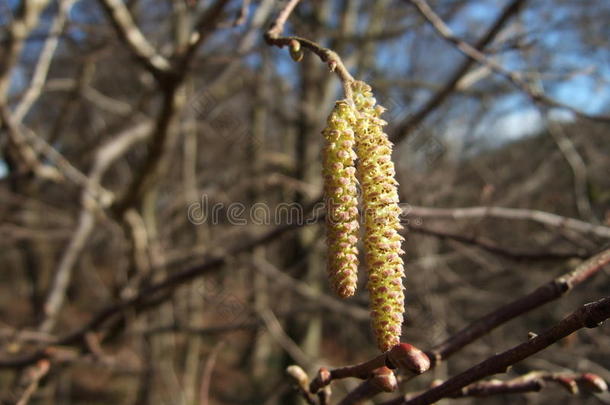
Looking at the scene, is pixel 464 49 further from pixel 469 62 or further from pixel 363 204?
pixel 363 204

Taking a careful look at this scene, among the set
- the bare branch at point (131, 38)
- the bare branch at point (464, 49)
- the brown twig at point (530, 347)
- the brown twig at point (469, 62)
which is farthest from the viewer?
the brown twig at point (469, 62)

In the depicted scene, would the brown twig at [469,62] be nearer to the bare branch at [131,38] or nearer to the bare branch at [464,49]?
the bare branch at [464,49]

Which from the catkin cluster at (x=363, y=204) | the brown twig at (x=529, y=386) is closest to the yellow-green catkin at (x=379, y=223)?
the catkin cluster at (x=363, y=204)

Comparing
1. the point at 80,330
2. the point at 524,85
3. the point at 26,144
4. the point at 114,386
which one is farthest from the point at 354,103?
the point at 114,386

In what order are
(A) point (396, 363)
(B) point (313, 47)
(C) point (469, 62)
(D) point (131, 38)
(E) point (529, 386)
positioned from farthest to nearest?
(C) point (469, 62)
(D) point (131, 38)
(E) point (529, 386)
(B) point (313, 47)
(A) point (396, 363)

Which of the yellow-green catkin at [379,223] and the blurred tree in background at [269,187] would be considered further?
the blurred tree in background at [269,187]

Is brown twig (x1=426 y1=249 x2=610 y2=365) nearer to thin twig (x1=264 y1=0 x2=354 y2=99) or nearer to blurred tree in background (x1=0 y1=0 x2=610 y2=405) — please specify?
blurred tree in background (x1=0 y1=0 x2=610 y2=405)

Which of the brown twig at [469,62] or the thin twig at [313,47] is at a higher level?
the brown twig at [469,62]

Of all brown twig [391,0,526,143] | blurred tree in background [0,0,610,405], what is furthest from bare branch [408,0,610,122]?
brown twig [391,0,526,143]

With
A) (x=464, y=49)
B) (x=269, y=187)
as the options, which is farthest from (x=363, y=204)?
(x=269, y=187)

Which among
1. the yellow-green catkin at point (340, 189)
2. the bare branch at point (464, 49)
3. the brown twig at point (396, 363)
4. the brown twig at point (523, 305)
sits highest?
the bare branch at point (464, 49)
